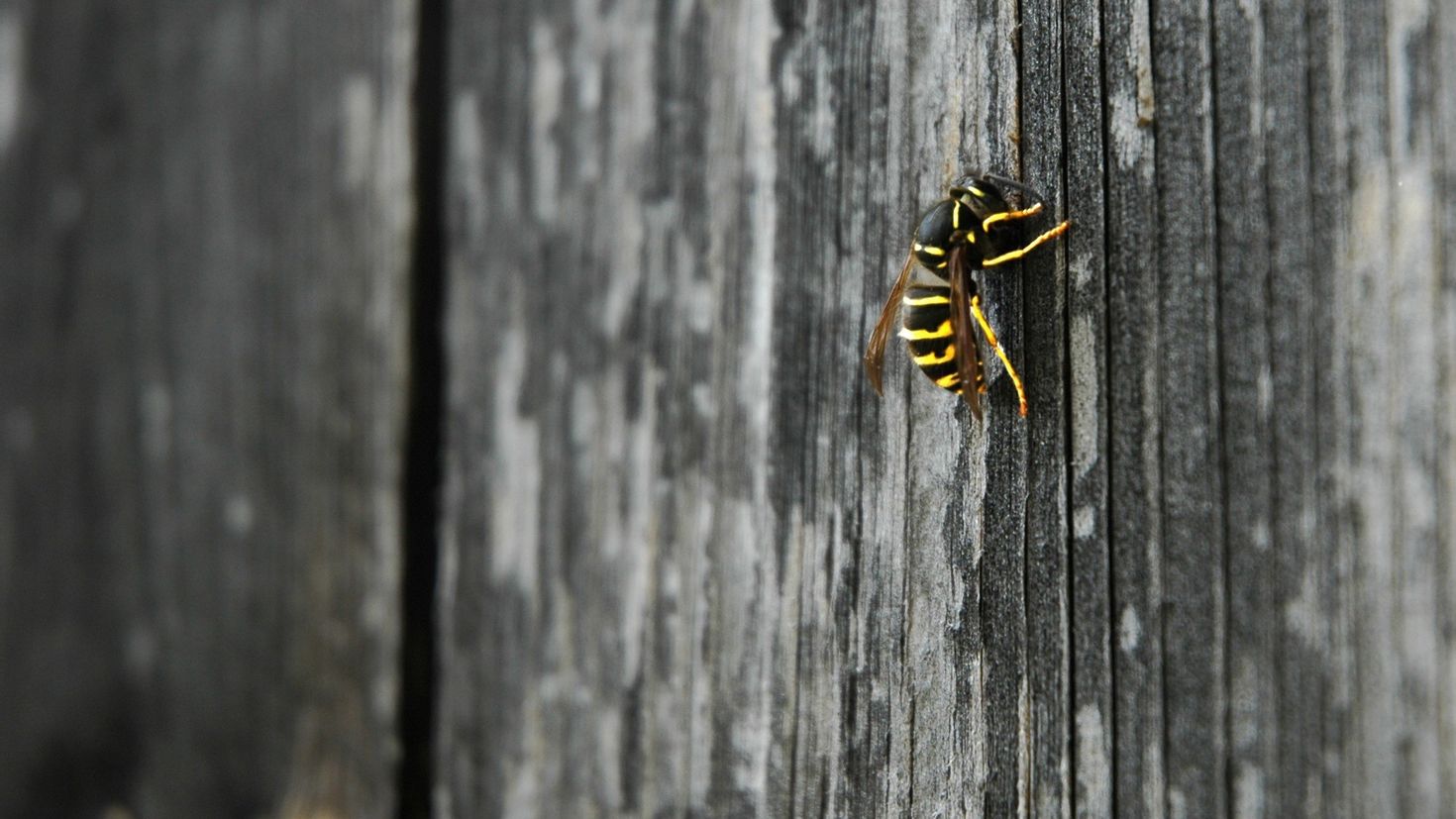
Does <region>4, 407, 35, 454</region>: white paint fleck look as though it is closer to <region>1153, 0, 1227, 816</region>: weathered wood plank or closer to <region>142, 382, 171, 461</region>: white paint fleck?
<region>142, 382, 171, 461</region>: white paint fleck

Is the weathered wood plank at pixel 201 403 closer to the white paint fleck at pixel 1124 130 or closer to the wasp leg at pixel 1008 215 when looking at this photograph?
the wasp leg at pixel 1008 215

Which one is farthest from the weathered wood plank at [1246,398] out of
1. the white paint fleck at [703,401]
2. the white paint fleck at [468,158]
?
the white paint fleck at [468,158]

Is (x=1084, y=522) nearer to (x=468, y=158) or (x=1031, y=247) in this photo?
(x=1031, y=247)

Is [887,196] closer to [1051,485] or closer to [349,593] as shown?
[1051,485]

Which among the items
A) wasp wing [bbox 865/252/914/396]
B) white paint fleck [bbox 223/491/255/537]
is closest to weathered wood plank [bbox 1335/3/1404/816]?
wasp wing [bbox 865/252/914/396]

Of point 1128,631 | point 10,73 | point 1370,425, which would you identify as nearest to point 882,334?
point 1128,631

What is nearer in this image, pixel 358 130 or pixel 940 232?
pixel 940 232
